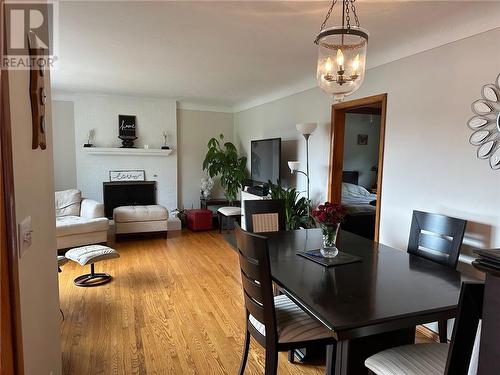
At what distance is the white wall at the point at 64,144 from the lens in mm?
5742

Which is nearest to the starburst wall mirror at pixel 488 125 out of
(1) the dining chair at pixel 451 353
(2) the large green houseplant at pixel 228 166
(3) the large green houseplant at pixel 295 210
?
(1) the dining chair at pixel 451 353

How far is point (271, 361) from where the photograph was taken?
1.63m

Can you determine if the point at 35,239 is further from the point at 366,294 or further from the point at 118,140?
the point at 118,140

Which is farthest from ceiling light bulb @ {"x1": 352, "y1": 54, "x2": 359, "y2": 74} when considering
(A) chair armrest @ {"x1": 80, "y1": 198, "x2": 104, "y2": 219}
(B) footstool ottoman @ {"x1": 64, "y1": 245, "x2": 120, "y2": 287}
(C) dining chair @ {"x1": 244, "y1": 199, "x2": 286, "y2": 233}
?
(A) chair armrest @ {"x1": 80, "y1": 198, "x2": 104, "y2": 219}

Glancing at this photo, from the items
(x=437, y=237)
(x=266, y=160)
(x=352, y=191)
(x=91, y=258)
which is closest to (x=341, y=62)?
(x=437, y=237)

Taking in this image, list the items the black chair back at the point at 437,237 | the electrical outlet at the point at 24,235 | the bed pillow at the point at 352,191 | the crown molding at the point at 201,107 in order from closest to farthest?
the electrical outlet at the point at 24,235, the black chair back at the point at 437,237, the bed pillow at the point at 352,191, the crown molding at the point at 201,107

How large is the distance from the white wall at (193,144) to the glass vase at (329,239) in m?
4.99

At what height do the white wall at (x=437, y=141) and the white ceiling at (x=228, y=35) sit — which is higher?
the white ceiling at (x=228, y=35)

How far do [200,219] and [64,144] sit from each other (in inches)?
109

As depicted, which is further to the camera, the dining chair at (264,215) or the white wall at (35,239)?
the dining chair at (264,215)

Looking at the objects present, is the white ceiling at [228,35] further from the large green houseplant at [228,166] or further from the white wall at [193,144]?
the white wall at [193,144]

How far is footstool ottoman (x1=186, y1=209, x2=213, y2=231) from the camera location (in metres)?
5.98

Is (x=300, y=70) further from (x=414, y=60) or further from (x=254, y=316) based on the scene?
(x=254, y=316)

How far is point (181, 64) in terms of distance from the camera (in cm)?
365
